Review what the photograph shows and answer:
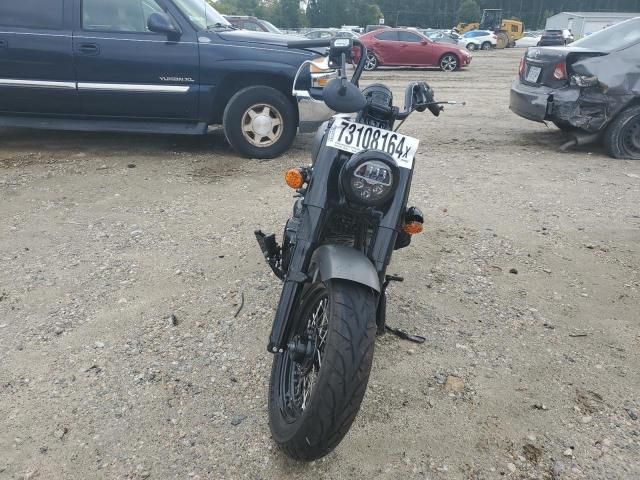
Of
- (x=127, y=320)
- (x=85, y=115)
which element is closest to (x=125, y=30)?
(x=85, y=115)

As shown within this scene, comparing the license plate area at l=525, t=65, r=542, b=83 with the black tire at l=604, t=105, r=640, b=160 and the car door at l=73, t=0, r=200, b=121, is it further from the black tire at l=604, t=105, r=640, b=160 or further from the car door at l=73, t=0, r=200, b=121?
the car door at l=73, t=0, r=200, b=121

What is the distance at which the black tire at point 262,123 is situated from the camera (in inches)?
237

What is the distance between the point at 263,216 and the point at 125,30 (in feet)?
9.28

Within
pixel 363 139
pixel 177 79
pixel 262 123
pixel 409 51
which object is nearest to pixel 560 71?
pixel 262 123

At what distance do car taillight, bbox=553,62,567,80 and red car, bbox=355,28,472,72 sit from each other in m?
12.7

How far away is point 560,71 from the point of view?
659 centimetres

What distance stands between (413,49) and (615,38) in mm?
12873

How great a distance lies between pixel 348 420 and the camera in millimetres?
1911

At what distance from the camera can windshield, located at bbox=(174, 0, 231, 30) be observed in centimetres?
600

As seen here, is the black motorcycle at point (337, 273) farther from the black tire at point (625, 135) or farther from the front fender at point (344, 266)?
the black tire at point (625, 135)

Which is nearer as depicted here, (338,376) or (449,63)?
(338,376)

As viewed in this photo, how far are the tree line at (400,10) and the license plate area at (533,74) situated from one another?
45.4 metres

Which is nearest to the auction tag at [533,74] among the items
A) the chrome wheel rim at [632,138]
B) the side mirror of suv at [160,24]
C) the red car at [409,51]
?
the chrome wheel rim at [632,138]

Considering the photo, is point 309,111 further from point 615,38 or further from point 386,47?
point 386,47
